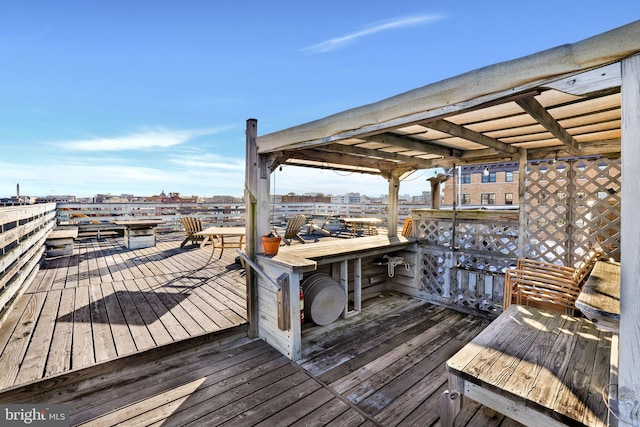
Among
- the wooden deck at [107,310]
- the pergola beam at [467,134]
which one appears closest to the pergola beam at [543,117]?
the pergola beam at [467,134]

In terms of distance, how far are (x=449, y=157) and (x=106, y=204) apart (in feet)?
35.0

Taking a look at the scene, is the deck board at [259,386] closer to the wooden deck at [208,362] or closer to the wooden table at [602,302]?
the wooden deck at [208,362]

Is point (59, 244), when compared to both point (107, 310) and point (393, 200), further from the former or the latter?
point (393, 200)

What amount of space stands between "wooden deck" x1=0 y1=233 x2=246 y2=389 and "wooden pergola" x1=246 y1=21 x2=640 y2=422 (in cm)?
99

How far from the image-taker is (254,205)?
345 cm

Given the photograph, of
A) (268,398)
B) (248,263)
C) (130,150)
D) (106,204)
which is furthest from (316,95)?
(130,150)

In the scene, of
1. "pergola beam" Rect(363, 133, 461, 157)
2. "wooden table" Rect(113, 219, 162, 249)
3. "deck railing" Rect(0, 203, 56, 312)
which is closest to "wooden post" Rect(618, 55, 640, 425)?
"pergola beam" Rect(363, 133, 461, 157)

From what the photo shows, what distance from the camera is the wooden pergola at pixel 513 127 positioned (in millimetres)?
1153

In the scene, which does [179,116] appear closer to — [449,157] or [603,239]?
[449,157]

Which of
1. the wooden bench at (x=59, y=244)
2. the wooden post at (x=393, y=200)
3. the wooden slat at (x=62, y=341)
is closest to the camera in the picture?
the wooden slat at (x=62, y=341)

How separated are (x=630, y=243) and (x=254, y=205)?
123 inches

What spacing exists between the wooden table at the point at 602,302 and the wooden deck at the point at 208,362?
1.26 metres

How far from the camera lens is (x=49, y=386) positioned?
92.4 inches

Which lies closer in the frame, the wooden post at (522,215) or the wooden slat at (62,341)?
the wooden slat at (62,341)
